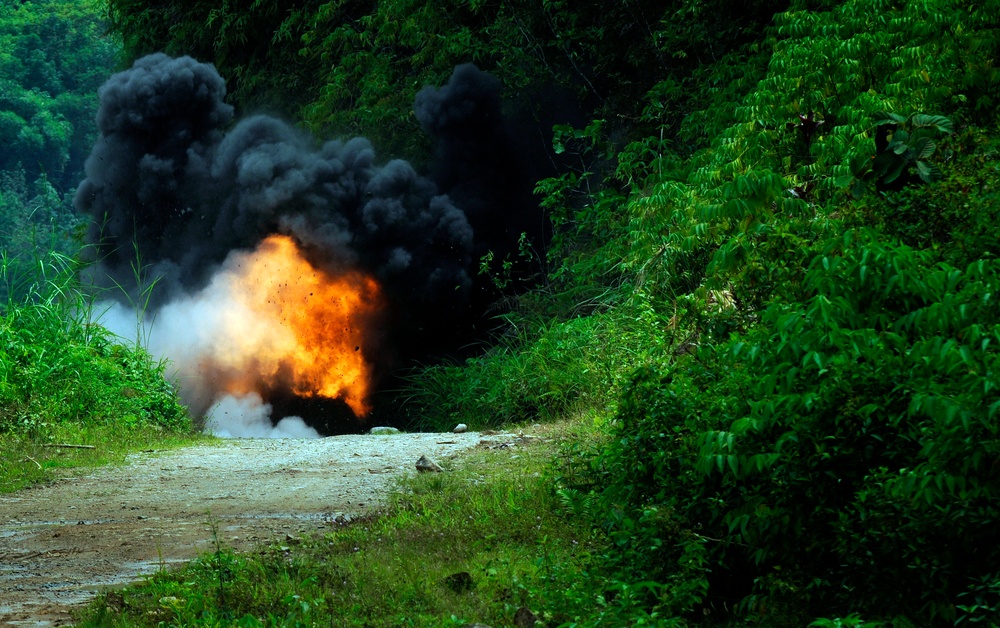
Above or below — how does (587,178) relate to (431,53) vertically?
below

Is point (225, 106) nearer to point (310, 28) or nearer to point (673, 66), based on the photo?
point (310, 28)

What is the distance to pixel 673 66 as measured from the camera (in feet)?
45.0

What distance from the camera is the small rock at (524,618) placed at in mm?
3984

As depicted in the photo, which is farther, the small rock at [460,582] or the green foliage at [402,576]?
the small rock at [460,582]

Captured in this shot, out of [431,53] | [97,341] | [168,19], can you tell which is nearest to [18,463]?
[97,341]

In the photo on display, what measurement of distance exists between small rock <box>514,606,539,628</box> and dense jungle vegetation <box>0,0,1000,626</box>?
0.28 feet

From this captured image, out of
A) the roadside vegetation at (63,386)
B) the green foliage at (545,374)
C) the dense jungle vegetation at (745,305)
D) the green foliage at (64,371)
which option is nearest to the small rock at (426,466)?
the dense jungle vegetation at (745,305)

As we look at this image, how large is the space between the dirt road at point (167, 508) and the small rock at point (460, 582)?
1.49 meters

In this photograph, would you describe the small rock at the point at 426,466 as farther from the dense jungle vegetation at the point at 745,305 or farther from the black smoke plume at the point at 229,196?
the black smoke plume at the point at 229,196

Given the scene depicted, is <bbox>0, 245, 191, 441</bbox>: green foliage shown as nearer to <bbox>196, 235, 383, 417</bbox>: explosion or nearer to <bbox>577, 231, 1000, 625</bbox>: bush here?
<bbox>196, 235, 383, 417</bbox>: explosion

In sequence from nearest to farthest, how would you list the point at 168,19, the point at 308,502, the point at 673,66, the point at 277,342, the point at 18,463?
the point at 308,502 → the point at 18,463 → the point at 673,66 → the point at 277,342 → the point at 168,19

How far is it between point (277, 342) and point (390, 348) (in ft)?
6.06

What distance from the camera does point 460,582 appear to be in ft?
14.7

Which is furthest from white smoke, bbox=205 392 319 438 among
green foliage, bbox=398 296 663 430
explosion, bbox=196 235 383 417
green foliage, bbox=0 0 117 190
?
green foliage, bbox=0 0 117 190
